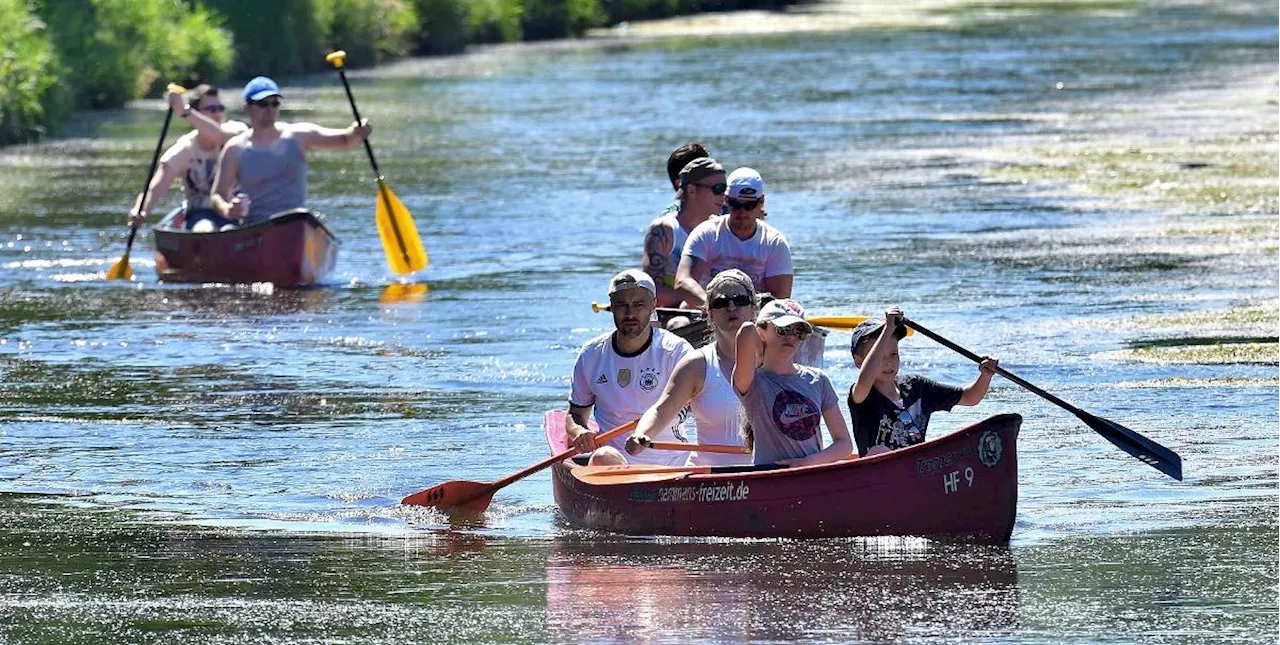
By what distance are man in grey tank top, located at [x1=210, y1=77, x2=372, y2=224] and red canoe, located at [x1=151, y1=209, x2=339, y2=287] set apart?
0.24 metres

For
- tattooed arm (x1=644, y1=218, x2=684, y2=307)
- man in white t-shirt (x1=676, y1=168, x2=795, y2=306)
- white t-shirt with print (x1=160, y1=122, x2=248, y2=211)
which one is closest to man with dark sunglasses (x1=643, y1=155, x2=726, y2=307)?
tattooed arm (x1=644, y1=218, x2=684, y2=307)

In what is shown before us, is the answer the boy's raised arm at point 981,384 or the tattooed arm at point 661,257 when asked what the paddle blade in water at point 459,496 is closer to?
the tattooed arm at point 661,257

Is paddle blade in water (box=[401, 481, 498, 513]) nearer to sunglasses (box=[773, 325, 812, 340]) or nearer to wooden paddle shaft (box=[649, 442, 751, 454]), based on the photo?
wooden paddle shaft (box=[649, 442, 751, 454])

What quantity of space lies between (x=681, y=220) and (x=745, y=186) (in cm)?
86

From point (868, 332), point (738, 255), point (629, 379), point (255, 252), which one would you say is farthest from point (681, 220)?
point (255, 252)

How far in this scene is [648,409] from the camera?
10.8m

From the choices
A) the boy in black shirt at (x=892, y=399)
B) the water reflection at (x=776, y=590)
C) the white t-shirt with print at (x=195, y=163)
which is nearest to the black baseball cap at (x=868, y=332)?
the boy in black shirt at (x=892, y=399)

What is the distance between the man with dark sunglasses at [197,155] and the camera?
19609 mm

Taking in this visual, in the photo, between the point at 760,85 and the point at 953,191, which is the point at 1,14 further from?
the point at 953,191

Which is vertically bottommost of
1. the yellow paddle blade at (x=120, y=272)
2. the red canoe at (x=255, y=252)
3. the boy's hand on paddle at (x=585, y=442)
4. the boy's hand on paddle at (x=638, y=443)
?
the yellow paddle blade at (x=120, y=272)

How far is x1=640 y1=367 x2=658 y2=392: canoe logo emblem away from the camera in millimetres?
10953

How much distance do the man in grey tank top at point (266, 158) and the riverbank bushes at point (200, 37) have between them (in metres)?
12.3

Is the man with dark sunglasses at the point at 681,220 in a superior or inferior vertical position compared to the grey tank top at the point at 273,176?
superior

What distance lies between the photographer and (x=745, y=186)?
12.2 metres
